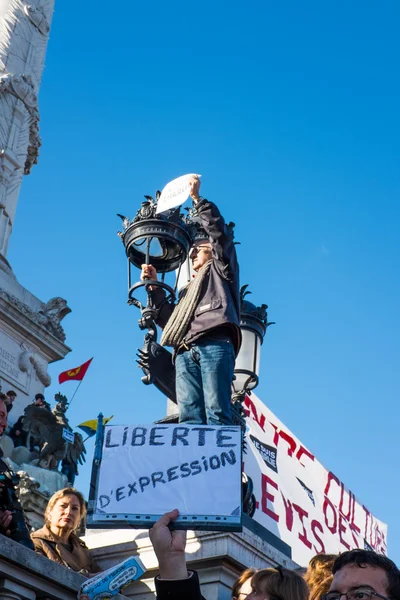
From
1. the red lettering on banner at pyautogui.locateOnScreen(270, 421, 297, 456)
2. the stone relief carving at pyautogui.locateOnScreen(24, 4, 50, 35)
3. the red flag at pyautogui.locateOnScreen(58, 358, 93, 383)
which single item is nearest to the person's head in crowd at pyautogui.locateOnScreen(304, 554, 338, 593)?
the red lettering on banner at pyautogui.locateOnScreen(270, 421, 297, 456)

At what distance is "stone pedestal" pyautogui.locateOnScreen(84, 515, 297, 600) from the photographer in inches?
244

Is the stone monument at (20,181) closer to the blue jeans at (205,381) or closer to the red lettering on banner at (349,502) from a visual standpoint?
the red lettering on banner at (349,502)

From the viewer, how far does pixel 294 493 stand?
48.2ft

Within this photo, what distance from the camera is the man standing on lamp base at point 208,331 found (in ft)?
23.1

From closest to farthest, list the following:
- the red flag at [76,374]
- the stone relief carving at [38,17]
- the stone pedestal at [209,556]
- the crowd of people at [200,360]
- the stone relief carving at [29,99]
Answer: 1. the crowd of people at [200,360]
2. the stone pedestal at [209,556]
3. the red flag at [76,374]
4. the stone relief carving at [29,99]
5. the stone relief carving at [38,17]

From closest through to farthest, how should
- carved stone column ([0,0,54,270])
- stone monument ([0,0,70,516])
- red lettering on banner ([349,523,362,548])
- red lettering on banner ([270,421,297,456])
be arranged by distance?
red lettering on banner ([270,421,297,456]) → red lettering on banner ([349,523,362,548]) → stone monument ([0,0,70,516]) → carved stone column ([0,0,54,270])

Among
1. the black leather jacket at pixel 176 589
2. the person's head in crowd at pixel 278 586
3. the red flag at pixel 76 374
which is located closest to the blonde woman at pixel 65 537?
the person's head in crowd at pixel 278 586

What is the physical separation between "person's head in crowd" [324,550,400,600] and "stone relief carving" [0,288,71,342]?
17200 mm

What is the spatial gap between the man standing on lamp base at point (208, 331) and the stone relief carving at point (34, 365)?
1342 centimetres

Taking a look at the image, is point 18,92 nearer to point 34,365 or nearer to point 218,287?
point 34,365

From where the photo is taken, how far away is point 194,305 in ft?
24.3

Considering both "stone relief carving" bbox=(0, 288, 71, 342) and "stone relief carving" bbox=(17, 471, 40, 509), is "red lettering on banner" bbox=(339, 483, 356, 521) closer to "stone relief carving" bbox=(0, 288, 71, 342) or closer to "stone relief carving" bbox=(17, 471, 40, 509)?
"stone relief carving" bbox=(17, 471, 40, 509)

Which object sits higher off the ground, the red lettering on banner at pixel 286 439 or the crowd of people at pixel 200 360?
the red lettering on banner at pixel 286 439

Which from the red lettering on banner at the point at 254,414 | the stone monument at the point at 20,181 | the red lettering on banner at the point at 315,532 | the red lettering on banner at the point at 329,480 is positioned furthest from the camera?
the stone monument at the point at 20,181
